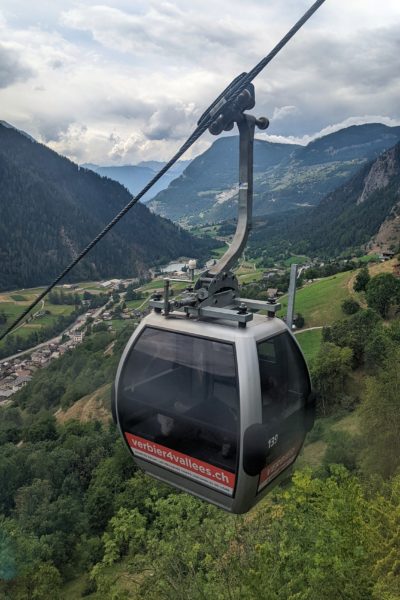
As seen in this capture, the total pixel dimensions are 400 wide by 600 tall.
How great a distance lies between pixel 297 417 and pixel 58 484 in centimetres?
3527

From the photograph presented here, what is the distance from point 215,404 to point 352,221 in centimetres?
16157

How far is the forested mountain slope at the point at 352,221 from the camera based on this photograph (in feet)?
441

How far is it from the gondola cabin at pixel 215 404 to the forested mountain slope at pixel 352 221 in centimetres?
10904

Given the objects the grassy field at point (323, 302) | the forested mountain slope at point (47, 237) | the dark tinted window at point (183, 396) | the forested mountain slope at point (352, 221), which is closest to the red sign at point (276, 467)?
the dark tinted window at point (183, 396)

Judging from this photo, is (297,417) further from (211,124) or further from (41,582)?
(41,582)

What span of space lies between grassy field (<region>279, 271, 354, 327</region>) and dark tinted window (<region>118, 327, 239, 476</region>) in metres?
37.5

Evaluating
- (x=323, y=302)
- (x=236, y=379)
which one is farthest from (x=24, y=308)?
(x=236, y=379)

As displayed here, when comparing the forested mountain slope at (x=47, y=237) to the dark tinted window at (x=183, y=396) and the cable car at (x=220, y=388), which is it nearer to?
the dark tinted window at (x=183, y=396)

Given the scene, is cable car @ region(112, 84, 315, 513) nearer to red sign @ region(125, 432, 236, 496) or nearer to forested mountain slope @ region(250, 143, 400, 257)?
red sign @ region(125, 432, 236, 496)

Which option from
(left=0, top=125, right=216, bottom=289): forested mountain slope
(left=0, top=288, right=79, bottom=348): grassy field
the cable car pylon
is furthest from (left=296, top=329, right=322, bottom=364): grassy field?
(left=0, top=125, right=216, bottom=289): forested mountain slope

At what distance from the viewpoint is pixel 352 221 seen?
506 feet

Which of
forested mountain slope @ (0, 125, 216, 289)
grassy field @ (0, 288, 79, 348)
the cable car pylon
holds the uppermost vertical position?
the cable car pylon

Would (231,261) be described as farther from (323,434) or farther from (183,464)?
(323,434)

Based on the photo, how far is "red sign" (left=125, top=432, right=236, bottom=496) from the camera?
192 inches
